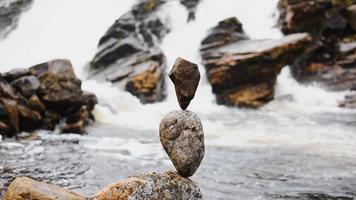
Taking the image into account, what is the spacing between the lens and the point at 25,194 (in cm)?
881

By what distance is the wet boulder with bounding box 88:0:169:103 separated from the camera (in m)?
32.4

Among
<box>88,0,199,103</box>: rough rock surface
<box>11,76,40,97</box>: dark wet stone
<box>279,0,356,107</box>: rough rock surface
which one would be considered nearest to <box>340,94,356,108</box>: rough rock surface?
<box>279,0,356,107</box>: rough rock surface

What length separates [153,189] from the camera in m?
7.18

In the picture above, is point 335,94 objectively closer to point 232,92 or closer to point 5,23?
point 232,92

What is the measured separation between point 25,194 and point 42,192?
0.93 feet

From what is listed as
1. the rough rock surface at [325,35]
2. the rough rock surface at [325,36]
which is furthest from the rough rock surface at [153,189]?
the rough rock surface at [325,35]

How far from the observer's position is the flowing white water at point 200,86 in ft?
75.7

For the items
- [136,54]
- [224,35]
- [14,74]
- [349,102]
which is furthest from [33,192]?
[224,35]

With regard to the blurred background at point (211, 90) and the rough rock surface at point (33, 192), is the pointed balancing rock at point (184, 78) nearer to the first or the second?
the rough rock surface at point (33, 192)

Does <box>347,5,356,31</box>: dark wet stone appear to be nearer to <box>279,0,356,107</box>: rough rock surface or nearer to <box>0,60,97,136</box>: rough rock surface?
<box>279,0,356,107</box>: rough rock surface

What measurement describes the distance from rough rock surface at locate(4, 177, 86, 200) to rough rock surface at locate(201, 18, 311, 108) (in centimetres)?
2316

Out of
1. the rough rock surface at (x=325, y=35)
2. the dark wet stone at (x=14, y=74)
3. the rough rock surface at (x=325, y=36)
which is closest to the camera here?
the dark wet stone at (x=14, y=74)

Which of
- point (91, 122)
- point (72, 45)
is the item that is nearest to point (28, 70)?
point (91, 122)

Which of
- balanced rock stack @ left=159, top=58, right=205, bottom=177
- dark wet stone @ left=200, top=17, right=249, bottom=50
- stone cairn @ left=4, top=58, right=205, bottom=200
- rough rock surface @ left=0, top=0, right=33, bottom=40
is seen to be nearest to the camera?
stone cairn @ left=4, top=58, right=205, bottom=200
